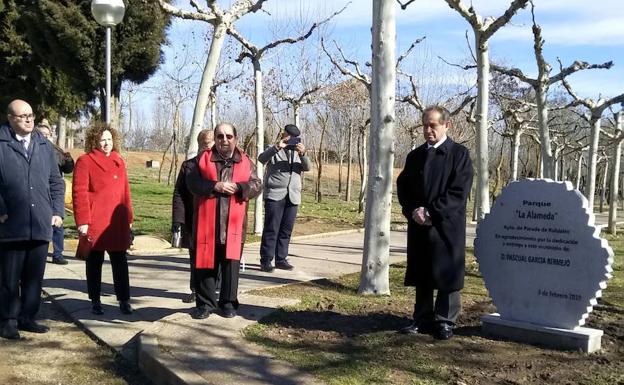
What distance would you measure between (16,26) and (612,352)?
90.1 ft

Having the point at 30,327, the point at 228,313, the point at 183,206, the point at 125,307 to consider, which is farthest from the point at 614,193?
the point at 30,327

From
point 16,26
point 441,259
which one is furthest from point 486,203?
point 16,26

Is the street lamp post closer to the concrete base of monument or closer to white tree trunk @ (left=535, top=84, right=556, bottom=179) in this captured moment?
the concrete base of monument

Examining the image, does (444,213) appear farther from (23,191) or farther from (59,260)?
(59,260)

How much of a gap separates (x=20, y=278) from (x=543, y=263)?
4428 mm

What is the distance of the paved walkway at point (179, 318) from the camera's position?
443 centimetres

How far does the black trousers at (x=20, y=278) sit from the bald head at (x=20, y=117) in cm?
97

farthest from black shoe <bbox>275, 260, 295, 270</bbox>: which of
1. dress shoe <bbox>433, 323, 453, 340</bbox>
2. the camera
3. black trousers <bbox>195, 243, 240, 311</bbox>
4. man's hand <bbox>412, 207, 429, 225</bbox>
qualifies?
man's hand <bbox>412, 207, 429, 225</bbox>

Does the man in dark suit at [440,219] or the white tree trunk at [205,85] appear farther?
the white tree trunk at [205,85]

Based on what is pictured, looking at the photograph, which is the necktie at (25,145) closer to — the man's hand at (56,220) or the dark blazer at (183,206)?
the man's hand at (56,220)

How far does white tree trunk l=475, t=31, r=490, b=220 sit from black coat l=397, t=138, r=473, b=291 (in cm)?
472

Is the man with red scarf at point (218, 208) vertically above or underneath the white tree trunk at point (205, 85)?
underneath

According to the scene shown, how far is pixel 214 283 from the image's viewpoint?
19.1 ft

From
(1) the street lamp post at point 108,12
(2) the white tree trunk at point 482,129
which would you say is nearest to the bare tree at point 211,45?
(1) the street lamp post at point 108,12
